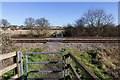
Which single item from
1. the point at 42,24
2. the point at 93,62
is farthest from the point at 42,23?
the point at 93,62

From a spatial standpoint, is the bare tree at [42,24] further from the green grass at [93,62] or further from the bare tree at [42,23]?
the green grass at [93,62]

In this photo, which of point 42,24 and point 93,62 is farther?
point 42,24

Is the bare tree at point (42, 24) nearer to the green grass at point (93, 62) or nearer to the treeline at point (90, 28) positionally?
the treeline at point (90, 28)

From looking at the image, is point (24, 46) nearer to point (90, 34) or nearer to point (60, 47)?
point (60, 47)

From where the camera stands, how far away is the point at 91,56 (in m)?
14.0

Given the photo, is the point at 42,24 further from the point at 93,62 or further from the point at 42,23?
the point at 93,62

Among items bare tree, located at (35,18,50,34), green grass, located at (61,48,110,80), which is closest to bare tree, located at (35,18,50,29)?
bare tree, located at (35,18,50,34)

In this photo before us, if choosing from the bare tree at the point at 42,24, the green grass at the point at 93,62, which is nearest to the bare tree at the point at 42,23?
the bare tree at the point at 42,24

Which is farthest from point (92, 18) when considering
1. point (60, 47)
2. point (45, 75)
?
point (45, 75)

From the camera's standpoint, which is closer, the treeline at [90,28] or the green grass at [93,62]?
the green grass at [93,62]

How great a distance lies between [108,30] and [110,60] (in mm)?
15567

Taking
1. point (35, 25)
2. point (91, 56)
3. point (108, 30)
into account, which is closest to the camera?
point (91, 56)

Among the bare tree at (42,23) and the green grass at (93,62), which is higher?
the bare tree at (42,23)

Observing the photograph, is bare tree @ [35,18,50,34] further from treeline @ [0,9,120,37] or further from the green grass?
the green grass
